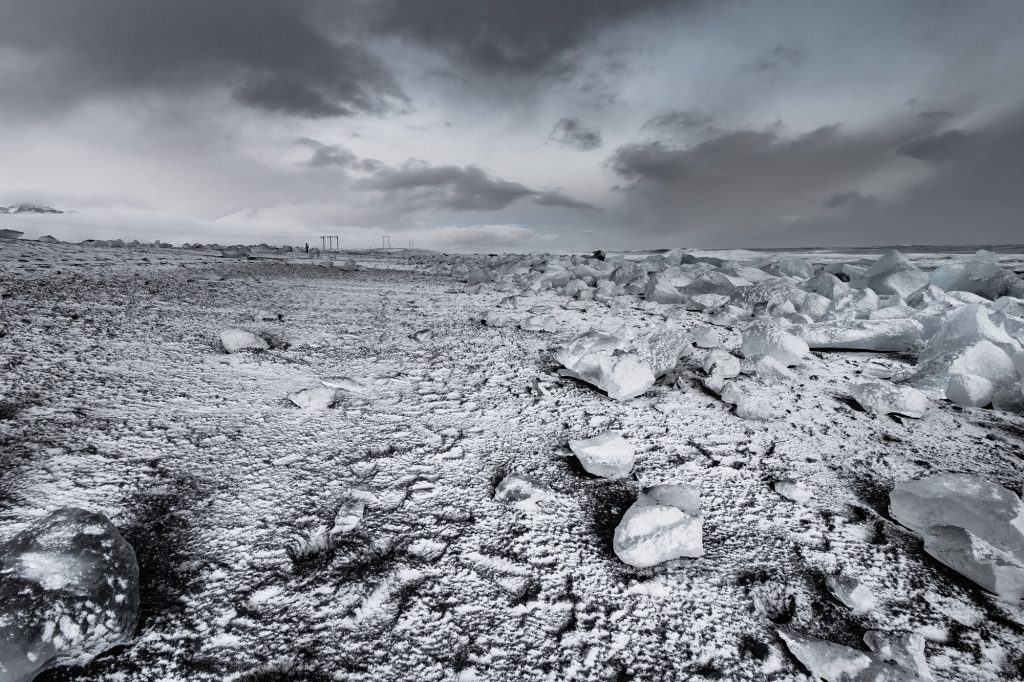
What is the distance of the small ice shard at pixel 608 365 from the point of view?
1.25 metres

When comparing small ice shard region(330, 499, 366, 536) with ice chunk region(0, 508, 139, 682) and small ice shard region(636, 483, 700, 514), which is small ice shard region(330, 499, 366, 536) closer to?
ice chunk region(0, 508, 139, 682)

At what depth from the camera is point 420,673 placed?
50 centimetres

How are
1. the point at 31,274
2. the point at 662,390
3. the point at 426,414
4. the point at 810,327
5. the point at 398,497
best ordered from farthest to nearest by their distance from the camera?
the point at 31,274 < the point at 810,327 < the point at 662,390 < the point at 426,414 < the point at 398,497

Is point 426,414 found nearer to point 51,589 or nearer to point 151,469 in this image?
point 151,469

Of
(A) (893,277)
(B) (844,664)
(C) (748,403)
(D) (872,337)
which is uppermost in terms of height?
(A) (893,277)

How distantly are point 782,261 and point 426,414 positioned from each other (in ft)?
13.3

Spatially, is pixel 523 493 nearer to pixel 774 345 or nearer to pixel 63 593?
pixel 63 593

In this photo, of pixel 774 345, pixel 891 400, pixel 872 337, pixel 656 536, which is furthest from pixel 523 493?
pixel 872 337

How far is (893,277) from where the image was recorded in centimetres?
284

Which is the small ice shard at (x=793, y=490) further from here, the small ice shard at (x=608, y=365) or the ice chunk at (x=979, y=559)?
the small ice shard at (x=608, y=365)

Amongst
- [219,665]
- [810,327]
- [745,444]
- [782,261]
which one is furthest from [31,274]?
[782,261]

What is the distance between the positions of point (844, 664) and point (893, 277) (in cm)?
320

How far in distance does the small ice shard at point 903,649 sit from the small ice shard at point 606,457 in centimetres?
43

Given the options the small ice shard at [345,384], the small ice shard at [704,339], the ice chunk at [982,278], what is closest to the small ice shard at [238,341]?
the small ice shard at [345,384]
